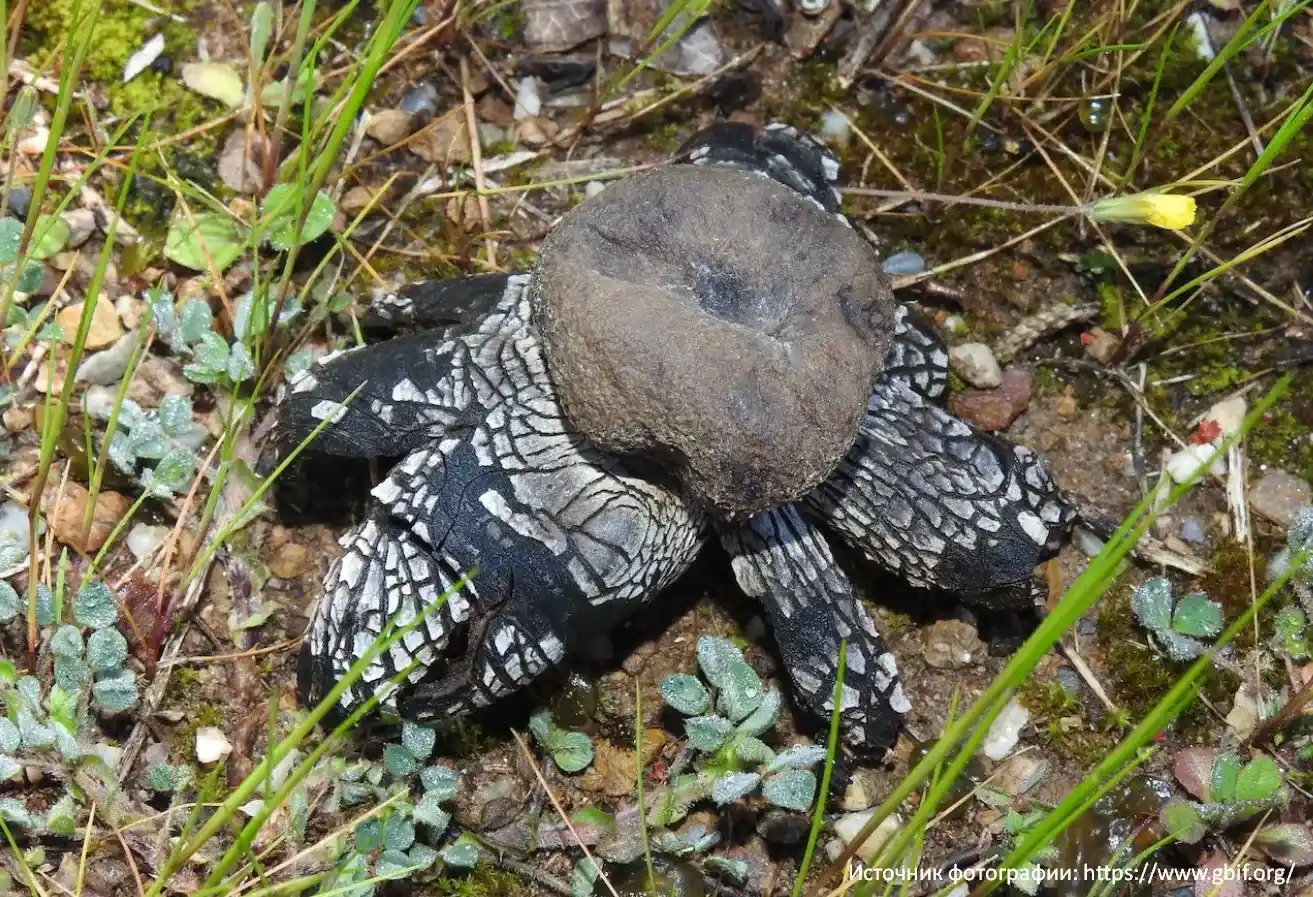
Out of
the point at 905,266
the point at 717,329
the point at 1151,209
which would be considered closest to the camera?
the point at 717,329

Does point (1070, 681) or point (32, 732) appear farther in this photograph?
point (1070, 681)

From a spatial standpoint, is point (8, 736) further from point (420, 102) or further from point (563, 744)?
point (420, 102)

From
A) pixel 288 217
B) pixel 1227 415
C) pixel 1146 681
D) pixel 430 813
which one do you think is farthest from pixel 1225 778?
pixel 288 217

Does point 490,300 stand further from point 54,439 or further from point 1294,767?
point 1294,767

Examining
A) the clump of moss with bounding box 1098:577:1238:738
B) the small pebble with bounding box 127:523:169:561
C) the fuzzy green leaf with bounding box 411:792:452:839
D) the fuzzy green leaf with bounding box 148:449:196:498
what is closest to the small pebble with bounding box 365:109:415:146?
the fuzzy green leaf with bounding box 148:449:196:498

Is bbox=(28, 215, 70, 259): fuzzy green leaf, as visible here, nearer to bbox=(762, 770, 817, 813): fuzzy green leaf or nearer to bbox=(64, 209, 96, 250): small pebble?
bbox=(64, 209, 96, 250): small pebble
